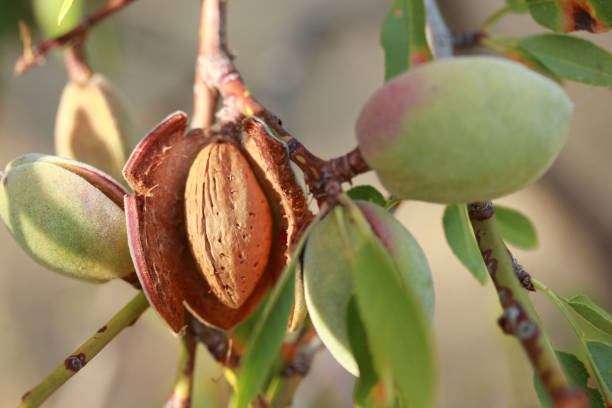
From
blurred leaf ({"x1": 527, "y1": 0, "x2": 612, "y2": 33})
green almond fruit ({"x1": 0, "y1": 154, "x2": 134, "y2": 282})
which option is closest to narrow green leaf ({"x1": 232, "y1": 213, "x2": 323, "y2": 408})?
green almond fruit ({"x1": 0, "y1": 154, "x2": 134, "y2": 282})

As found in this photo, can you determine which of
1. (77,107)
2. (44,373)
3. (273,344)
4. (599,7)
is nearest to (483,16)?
(599,7)

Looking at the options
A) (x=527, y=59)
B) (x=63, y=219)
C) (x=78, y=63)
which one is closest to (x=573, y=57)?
(x=527, y=59)

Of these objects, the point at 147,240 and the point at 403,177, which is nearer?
the point at 403,177

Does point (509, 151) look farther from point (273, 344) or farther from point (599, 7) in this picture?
point (599, 7)

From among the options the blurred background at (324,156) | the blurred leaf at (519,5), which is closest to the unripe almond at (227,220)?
the blurred leaf at (519,5)

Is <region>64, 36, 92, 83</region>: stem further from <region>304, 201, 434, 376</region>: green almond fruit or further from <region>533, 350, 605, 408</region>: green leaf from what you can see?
<region>533, 350, 605, 408</region>: green leaf
